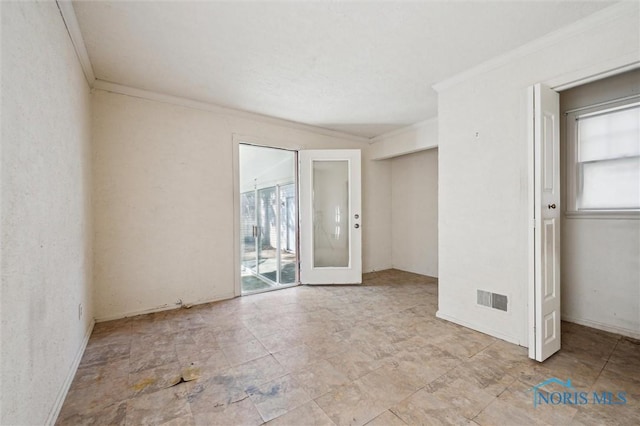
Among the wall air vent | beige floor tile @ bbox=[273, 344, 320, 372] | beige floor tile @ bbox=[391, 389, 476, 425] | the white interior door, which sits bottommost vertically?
beige floor tile @ bbox=[391, 389, 476, 425]

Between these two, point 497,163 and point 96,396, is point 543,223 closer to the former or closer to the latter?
point 497,163

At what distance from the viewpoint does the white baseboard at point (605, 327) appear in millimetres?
2501

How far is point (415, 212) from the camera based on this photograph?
16.6 ft

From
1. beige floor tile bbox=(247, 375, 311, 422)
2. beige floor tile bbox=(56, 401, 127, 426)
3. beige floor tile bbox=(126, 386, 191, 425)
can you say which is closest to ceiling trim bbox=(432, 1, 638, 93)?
beige floor tile bbox=(247, 375, 311, 422)

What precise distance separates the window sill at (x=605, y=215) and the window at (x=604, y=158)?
0.02 m

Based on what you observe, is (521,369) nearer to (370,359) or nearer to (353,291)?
(370,359)

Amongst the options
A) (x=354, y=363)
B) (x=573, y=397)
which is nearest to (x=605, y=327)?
(x=573, y=397)

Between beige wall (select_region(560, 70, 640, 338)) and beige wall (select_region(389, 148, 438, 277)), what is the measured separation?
191 centimetres

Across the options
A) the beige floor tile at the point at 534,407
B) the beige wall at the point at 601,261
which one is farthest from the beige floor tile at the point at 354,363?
the beige wall at the point at 601,261

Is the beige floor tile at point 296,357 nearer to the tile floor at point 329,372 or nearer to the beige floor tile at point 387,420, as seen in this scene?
the tile floor at point 329,372

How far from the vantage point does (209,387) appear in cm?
183

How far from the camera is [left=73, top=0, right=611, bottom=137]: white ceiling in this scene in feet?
6.24

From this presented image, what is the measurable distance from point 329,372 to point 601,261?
2.95 m

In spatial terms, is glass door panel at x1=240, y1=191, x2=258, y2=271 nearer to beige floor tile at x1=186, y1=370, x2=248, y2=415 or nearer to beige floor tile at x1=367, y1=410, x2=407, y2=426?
beige floor tile at x1=186, y1=370, x2=248, y2=415
